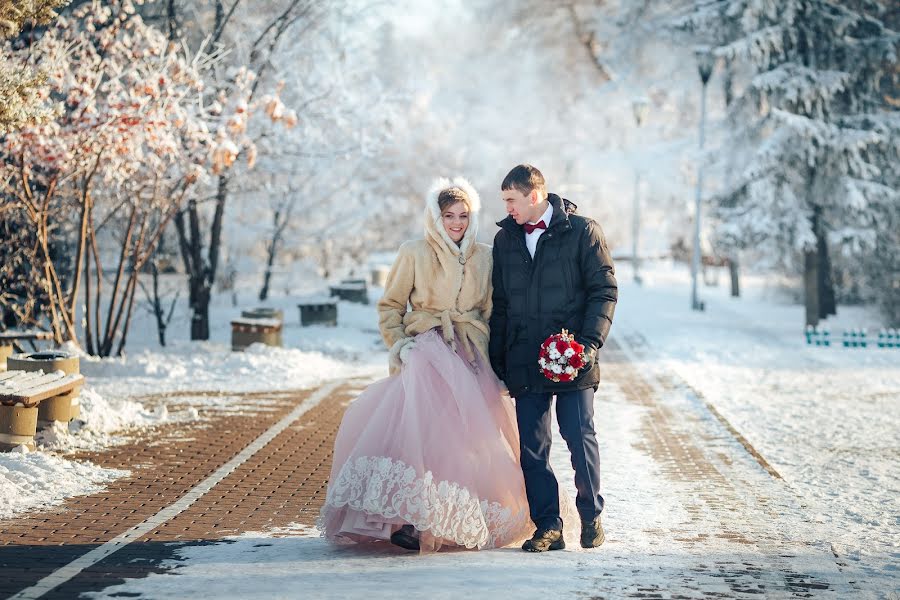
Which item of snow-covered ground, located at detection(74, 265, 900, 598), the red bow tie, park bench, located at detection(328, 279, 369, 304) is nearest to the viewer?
snow-covered ground, located at detection(74, 265, 900, 598)

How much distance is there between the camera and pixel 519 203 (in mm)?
6043

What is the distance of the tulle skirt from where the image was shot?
19.0 feet

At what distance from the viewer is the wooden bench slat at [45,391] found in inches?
328

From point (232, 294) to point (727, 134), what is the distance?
1331 cm

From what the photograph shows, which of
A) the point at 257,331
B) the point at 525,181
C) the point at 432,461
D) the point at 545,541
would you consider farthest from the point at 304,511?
the point at 257,331

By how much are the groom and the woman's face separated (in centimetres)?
25

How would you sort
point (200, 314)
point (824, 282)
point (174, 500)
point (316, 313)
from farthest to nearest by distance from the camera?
point (824, 282) → point (316, 313) → point (200, 314) → point (174, 500)

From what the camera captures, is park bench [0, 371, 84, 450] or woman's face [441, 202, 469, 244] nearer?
woman's face [441, 202, 469, 244]

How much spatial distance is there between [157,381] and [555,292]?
8528 mm

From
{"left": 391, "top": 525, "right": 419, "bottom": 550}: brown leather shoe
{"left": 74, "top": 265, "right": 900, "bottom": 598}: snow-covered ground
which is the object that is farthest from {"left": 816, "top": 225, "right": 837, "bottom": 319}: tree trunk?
{"left": 391, "top": 525, "right": 419, "bottom": 550}: brown leather shoe

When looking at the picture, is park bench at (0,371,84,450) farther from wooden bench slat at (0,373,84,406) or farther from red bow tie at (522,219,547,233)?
red bow tie at (522,219,547,233)

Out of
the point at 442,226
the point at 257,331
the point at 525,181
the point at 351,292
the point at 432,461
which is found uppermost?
the point at 525,181

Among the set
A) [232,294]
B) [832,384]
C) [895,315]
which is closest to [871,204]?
[895,315]

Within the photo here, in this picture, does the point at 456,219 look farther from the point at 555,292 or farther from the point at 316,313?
the point at 316,313
